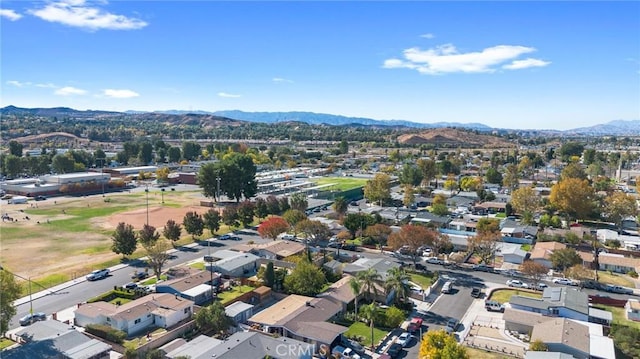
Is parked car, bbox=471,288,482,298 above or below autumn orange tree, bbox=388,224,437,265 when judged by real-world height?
below

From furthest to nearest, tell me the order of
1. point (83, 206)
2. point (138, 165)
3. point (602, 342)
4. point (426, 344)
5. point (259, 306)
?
point (138, 165) < point (83, 206) < point (259, 306) < point (602, 342) < point (426, 344)

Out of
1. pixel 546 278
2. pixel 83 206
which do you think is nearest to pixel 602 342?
pixel 546 278

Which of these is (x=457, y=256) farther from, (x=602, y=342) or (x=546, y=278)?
(x=602, y=342)

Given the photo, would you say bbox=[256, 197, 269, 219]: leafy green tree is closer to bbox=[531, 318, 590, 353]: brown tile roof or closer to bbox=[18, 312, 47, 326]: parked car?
bbox=[18, 312, 47, 326]: parked car

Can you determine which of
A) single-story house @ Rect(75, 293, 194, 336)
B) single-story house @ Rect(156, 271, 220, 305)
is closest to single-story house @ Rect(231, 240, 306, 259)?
single-story house @ Rect(156, 271, 220, 305)

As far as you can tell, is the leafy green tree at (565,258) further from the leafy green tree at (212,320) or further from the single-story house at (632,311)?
the leafy green tree at (212,320)

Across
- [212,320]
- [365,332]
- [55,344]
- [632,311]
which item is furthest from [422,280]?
[55,344]

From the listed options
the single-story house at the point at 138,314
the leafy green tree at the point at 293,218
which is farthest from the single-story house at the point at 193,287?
the leafy green tree at the point at 293,218
